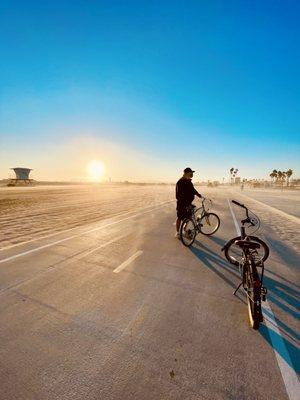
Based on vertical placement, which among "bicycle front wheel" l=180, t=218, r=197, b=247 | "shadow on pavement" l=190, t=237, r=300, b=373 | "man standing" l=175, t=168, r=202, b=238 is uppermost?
"man standing" l=175, t=168, r=202, b=238

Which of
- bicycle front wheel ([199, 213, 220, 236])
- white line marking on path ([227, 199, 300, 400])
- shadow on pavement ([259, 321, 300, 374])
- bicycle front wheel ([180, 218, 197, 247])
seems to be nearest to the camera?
white line marking on path ([227, 199, 300, 400])

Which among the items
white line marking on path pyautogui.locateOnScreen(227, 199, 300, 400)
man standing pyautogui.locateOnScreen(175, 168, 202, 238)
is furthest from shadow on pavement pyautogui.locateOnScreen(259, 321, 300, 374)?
man standing pyautogui.locateOnScreen(175, 168, 202, 238)

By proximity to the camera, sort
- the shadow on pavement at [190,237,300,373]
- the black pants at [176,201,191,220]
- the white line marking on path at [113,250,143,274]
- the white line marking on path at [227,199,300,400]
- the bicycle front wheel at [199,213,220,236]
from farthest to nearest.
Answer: the bicycle front wheel at [199,213,220,236] → the black pants at [176,201,191,220] → the white line marking on path at [113,250,143,274] → the shadow on pavement at [190,237,300,373] → the white line marking on path at [227,199,300,400]

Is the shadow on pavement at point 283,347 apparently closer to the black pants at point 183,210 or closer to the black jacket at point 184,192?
the black pants at point 183,210

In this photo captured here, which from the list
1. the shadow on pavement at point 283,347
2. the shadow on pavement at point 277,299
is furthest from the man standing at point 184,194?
the shadow on pavement at point 283,347

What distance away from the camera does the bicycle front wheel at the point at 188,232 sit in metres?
8.73

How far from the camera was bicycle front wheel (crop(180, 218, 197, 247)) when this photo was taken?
873cm

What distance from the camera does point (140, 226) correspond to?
1224cm

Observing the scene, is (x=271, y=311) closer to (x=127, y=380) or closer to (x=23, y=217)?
(x=127, y=380)

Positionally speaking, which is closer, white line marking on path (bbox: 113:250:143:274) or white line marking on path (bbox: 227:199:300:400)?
white line marking on path (bbox: 227:199:300:400)

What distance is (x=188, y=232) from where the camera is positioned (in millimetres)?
8820

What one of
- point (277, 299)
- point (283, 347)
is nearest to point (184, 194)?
point (277, 299)

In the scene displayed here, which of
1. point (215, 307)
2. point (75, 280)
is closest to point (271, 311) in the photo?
point (215, 307)

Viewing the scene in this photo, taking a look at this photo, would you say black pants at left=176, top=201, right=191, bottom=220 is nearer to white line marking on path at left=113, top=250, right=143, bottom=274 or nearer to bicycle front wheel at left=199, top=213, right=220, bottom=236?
bicycle front wheel at left=199, top=213, right=220, bottom=236
